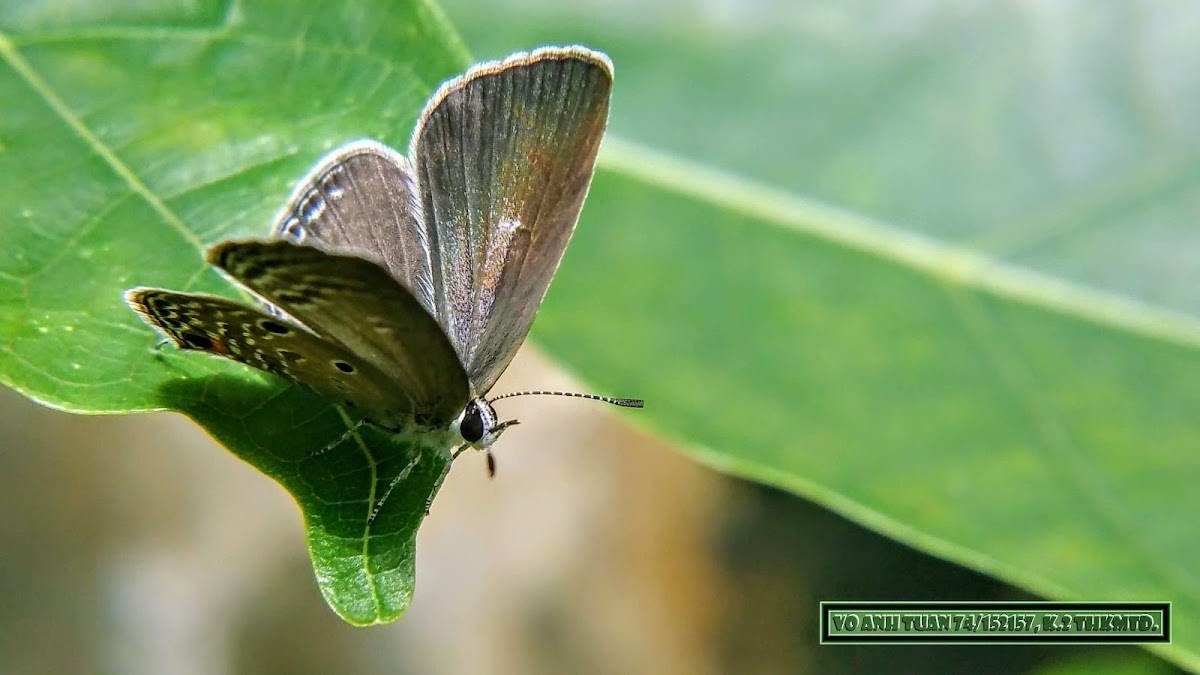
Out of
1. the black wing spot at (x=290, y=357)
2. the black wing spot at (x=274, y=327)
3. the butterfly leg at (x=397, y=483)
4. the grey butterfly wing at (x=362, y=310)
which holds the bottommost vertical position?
the butterfly leg at (x=397, y=483)

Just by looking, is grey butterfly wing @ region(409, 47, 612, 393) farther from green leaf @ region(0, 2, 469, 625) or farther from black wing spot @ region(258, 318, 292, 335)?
black wing spot @ region(258, 318, 292, 335)

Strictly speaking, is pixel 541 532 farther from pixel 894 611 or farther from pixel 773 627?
pixel 894 611

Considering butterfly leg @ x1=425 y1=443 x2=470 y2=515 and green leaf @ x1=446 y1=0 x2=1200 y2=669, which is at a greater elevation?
green leaf @ x1=446 y1=0 x2=1200 y2=669

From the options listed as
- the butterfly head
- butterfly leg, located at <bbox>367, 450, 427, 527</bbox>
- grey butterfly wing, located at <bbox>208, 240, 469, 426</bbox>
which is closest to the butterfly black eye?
the butterfly head

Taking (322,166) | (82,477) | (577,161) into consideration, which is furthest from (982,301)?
(82,477)

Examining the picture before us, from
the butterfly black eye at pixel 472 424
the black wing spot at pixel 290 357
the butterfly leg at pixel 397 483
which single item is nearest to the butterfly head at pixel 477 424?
the butterfly black eye at pixel 472 424

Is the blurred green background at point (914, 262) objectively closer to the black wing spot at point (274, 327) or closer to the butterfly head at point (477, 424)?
the black wing spot at point (274, 327)
